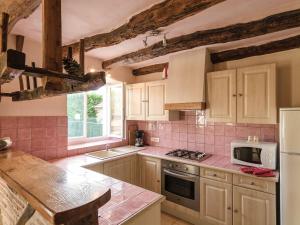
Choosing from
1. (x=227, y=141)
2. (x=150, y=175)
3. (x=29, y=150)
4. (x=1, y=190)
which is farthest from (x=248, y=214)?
(x=29, y=150)

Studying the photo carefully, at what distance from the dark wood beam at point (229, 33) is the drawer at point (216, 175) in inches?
57.2

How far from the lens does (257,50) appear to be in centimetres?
233

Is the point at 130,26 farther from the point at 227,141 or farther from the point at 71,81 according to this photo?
the point at 227,141

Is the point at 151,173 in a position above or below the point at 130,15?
below

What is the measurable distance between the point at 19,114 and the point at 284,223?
9.84 ft

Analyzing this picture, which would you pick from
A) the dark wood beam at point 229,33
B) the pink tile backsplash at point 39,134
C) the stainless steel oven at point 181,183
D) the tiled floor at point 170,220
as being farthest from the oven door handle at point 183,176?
the dark wood beam at point 229,33

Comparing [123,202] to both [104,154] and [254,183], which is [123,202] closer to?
[254,183]

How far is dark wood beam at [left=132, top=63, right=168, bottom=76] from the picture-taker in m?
3.27

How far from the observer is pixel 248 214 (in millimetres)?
2039

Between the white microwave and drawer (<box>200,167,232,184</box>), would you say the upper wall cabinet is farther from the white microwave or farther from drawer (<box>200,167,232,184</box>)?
drawer (<box>200,167,232,184</box>)

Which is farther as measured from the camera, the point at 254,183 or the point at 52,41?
the point at 254,183

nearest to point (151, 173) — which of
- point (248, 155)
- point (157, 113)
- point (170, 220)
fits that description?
point (170, 220)

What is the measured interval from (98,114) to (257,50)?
269cm

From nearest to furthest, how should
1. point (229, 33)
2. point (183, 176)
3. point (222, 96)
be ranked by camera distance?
1. point (229, 33)
2. point (222, 96)
3. point (183, 176)
